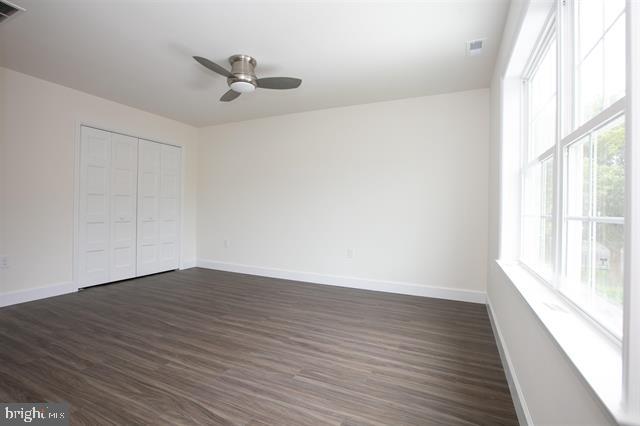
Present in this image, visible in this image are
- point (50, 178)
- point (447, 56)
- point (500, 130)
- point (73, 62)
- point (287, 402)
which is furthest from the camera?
point (50, 178)

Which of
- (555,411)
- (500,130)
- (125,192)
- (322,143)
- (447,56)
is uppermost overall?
(447,56)

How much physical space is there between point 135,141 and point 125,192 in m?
0.85

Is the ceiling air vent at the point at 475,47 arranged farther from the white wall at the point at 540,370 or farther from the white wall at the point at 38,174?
the white wall at the point at 38,174

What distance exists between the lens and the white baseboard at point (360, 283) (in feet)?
12.6

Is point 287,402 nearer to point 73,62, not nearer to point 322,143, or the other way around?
point 322,143

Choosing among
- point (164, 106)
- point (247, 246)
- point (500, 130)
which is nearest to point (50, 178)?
point (164, 106)

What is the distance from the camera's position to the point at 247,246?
5348 millimetres

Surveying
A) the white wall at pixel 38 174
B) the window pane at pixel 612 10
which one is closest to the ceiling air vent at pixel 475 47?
the window pane at pixel 612 10

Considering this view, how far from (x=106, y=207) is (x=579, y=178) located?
5.37 m

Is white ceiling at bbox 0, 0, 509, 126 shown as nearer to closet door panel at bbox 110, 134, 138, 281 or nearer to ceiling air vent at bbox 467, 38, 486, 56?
ceiling air vent at bbox 467, 38, 486, 56

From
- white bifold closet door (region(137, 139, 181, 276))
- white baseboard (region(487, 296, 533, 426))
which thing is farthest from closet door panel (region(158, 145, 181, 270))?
white baseboard (region(487, 296, 533, 426))

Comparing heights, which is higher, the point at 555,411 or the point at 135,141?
the point at 135,141

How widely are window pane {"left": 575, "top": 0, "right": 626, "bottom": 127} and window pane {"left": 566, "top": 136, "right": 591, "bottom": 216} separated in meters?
0.11

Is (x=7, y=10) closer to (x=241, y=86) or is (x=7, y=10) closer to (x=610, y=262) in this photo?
(x=241, y=86)
